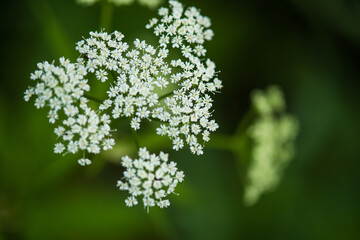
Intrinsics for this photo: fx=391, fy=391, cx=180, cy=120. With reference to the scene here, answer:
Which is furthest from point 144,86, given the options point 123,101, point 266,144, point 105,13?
point 266,144

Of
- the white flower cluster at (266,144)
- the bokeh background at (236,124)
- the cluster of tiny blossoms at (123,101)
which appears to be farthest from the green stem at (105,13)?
the white flower cluster at (266,144)

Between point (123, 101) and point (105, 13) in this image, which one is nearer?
point (123, 101)

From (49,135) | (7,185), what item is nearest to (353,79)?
(49,135)

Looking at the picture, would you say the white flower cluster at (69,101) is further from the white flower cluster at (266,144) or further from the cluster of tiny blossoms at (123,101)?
the white flower cluster at (266,144)

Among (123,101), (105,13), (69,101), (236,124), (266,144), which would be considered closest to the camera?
(69,101)

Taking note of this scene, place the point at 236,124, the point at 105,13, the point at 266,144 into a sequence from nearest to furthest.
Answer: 1. the point at 105,13
2. the point at 266,144
3. the point at 236,124

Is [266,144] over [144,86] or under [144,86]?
over

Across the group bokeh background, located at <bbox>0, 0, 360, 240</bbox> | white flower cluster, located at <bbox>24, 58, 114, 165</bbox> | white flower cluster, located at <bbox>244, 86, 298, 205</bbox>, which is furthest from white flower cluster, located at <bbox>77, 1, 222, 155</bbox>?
bokeh background, located at <bbox>0, 0, 360, 240</bbox>

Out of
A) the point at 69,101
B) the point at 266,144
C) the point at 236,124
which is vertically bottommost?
the point at 69,101

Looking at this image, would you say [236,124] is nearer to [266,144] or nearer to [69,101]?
[266,144]

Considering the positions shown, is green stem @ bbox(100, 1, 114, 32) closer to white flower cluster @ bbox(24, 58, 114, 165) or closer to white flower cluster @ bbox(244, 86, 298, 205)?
white flower cluster @ bbox(24, 58, 114, 165)

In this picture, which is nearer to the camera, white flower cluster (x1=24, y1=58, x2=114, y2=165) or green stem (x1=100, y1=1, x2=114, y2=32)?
white flower cluster (x1=24, y1=58, x2=114, y2=165)
